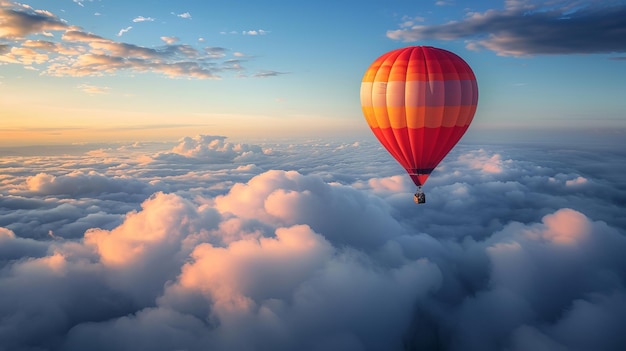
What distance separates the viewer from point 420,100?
29688 mm

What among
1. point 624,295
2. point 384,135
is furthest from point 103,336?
point 624,295

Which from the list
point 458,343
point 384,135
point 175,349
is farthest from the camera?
point 458,343

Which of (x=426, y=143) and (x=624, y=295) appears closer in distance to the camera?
(x=426, y=143)

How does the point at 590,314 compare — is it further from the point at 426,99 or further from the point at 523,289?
the point at 426,99

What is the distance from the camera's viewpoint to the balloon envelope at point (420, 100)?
1161 inches

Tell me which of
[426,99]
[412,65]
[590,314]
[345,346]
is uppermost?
[412,65]

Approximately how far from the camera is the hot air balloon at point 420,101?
29.5 metres

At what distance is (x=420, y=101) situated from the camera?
2970 cm

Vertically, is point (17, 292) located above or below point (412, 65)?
below

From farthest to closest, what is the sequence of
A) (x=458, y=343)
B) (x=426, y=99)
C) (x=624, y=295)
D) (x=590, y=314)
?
(x=458, y=343) → (x=624, y=295) → (x=590, y=314) → (x=426, y=99)

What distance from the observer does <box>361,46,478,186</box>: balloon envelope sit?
29.5 metres

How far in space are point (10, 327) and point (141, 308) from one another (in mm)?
57949

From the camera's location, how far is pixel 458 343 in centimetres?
18238

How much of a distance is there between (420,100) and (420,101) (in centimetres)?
8
